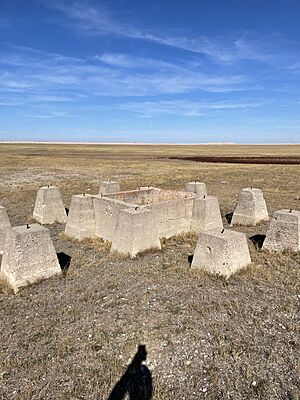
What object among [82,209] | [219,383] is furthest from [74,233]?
[219,383]

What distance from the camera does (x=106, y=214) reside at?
10594 millimetres

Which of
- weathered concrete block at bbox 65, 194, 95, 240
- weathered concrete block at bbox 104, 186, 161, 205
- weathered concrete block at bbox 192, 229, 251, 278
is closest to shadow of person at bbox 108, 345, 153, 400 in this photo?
weathered concrete block at bbox 192, 229, 251, 278

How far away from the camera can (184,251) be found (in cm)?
991

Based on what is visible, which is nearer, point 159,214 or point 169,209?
point 159,214

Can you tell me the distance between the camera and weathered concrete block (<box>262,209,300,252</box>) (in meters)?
9.32

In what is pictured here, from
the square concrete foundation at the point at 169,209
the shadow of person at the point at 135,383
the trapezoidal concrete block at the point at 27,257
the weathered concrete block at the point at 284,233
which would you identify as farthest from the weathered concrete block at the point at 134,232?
the shadow of person at the point at 135,383

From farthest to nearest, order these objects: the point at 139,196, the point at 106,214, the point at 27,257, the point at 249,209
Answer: the point at 249,209, the point at 139,196, the point at 106,214, the point at 27,257

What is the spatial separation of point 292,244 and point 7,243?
7502 millimetres

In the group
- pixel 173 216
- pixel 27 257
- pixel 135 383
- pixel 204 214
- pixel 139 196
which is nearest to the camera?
pixel 135 383

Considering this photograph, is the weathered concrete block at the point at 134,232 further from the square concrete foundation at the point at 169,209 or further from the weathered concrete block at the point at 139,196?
the weathered concrete block at the point at 139,196

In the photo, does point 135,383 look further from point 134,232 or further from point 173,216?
point 173,216

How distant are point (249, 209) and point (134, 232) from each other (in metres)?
6.40

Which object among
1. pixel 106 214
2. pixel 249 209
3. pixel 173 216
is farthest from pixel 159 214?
pixel 249 209

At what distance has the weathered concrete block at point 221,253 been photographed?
759 centimetres
